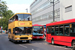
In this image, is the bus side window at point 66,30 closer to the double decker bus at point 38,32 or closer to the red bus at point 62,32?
the red bus at point 62,32

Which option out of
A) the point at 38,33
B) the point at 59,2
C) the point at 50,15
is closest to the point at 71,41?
the point at 38,33

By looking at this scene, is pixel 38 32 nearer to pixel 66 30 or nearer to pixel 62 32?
pixel 62 32

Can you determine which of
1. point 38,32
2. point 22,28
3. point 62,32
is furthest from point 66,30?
point 38,32

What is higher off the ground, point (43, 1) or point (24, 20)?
point (43, 1)

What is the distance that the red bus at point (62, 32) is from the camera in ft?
43.9

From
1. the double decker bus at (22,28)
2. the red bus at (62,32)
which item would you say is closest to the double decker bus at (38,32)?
the double decker bus at (22,28)

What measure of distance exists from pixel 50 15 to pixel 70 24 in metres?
36.4

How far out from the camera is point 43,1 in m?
58.0

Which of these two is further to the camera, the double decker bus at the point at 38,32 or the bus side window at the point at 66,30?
the double decker bus at the point at 38,32

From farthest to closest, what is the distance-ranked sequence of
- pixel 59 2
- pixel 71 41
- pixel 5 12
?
pixel 5 12 → pixel 59 2 → pixel 71 41

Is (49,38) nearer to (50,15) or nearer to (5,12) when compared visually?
(50,15)

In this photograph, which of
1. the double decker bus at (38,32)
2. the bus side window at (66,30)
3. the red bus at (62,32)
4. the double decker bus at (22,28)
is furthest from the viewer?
the double decker bus at (38,32)

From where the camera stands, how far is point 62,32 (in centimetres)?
1519

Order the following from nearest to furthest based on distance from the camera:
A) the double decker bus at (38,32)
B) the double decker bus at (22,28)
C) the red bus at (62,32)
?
the red bus at (62,32) < the double decker bus at (22,28) < the double decker bus at (38,32)
